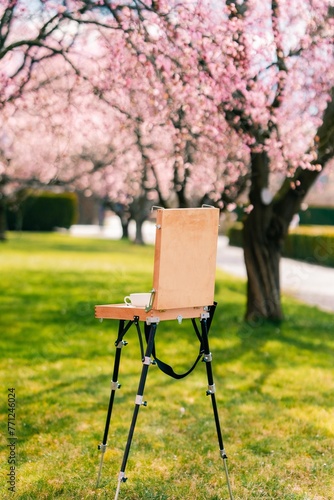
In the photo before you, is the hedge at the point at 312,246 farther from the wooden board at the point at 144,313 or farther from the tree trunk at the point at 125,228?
the wooden board at the point at 144,313

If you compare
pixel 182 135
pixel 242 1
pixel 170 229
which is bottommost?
pixel 170 229

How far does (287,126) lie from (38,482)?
892cm

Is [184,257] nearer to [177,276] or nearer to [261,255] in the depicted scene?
[177,276]

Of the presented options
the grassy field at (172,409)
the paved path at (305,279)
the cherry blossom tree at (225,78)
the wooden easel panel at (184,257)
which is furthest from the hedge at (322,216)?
the wooden easel panel at (184,257)

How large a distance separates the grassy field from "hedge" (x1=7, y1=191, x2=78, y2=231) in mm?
30804

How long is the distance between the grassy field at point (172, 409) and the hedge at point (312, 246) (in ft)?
41.3

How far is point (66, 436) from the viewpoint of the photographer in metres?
6.20

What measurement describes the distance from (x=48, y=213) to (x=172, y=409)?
129 feet

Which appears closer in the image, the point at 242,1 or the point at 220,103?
the point at 220,103

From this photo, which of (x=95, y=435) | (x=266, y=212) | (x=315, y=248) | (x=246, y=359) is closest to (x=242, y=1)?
(x=266, y=212)

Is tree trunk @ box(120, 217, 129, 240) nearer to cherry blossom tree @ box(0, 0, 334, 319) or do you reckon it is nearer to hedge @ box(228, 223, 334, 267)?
hedge @ box(228, 223, 334, 267)

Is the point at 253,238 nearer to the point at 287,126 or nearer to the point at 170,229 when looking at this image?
the point at 287,126

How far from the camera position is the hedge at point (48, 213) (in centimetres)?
4419

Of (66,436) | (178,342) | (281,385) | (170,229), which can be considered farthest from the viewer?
(178,342)
